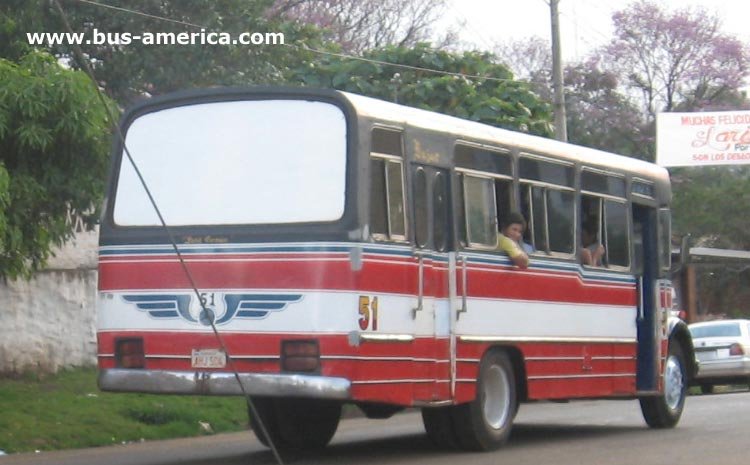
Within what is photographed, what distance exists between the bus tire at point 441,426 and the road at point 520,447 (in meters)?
0.10

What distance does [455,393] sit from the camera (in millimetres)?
12078

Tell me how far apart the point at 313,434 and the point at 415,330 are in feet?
7.96

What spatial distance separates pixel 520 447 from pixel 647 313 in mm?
2988

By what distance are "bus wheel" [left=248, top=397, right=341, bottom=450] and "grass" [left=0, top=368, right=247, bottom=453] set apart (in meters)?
2.38

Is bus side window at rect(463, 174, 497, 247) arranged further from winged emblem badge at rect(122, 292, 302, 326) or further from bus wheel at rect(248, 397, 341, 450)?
winged emblem badge at rect(122, 292, 302, 326)

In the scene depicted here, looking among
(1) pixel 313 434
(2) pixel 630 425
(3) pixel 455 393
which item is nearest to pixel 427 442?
(1) pixel 313 434

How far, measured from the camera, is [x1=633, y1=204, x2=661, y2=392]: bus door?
1572 cm

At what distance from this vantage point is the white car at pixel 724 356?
25828 mm

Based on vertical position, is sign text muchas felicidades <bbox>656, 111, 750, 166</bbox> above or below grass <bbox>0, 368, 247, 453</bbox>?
above

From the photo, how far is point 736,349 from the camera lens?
85.0ft

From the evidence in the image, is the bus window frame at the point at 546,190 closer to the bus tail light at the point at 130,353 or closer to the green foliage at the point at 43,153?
the bus tail light at the point at 130,353

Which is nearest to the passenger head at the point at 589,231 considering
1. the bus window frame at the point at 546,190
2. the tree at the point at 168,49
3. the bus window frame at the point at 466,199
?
the bus window frame at the point at 546,190

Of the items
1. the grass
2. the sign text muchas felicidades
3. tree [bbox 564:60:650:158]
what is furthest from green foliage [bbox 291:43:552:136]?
tree [bbox 564:60:650:158]

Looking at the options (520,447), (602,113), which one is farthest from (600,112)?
(520,447)
